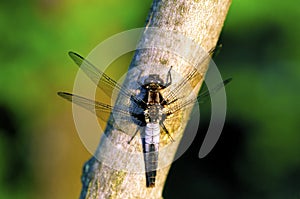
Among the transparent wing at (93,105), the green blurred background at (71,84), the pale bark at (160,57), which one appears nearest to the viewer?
the pale bark at (160,57)

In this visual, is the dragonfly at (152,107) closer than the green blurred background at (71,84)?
Yes

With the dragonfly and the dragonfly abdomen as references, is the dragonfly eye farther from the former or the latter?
the dragonfly abdomen

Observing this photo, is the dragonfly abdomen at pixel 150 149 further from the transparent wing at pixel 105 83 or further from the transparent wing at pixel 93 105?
the transparent wing at pixel 93 105

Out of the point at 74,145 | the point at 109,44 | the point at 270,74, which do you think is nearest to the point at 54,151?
the point at 74,145

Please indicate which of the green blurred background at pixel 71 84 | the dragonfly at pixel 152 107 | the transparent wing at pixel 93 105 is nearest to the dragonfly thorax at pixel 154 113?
the dragonfly at pixel 152 107

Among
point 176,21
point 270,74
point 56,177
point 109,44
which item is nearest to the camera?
point 176,21

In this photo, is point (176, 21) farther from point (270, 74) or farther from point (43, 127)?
point (43, 127)
